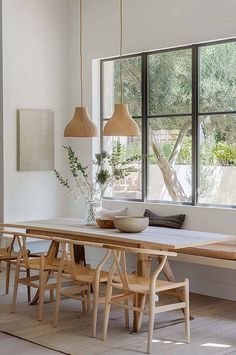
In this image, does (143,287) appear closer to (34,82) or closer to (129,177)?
(129,177)

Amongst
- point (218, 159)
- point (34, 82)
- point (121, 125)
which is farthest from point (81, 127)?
point (34, 82)

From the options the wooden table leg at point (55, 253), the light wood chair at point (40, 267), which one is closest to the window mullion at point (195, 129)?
the wooden table leg at point (55, 253)

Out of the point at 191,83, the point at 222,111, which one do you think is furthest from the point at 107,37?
the point at 222,111

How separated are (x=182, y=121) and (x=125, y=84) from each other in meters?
1.07

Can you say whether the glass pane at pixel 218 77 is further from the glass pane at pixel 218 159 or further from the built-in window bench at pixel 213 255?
the built-in window bench at pixel 213 255

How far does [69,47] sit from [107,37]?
0.75m

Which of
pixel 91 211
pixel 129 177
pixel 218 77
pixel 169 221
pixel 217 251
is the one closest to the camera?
pixel 217 251

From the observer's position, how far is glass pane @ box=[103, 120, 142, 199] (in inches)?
311

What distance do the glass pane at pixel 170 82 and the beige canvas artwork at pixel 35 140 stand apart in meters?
1.53

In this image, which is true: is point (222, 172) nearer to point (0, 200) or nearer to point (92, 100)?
point (92, 100)

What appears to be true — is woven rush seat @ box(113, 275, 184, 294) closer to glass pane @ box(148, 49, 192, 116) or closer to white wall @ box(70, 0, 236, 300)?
white wall @ box(70, 0, 236, 300)

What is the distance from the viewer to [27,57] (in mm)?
8234

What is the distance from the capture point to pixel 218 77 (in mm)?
6973

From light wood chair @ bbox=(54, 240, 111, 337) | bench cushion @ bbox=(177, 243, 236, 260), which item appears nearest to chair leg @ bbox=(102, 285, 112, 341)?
light wood chair @ bbox=(54, 240, 111, 337)
